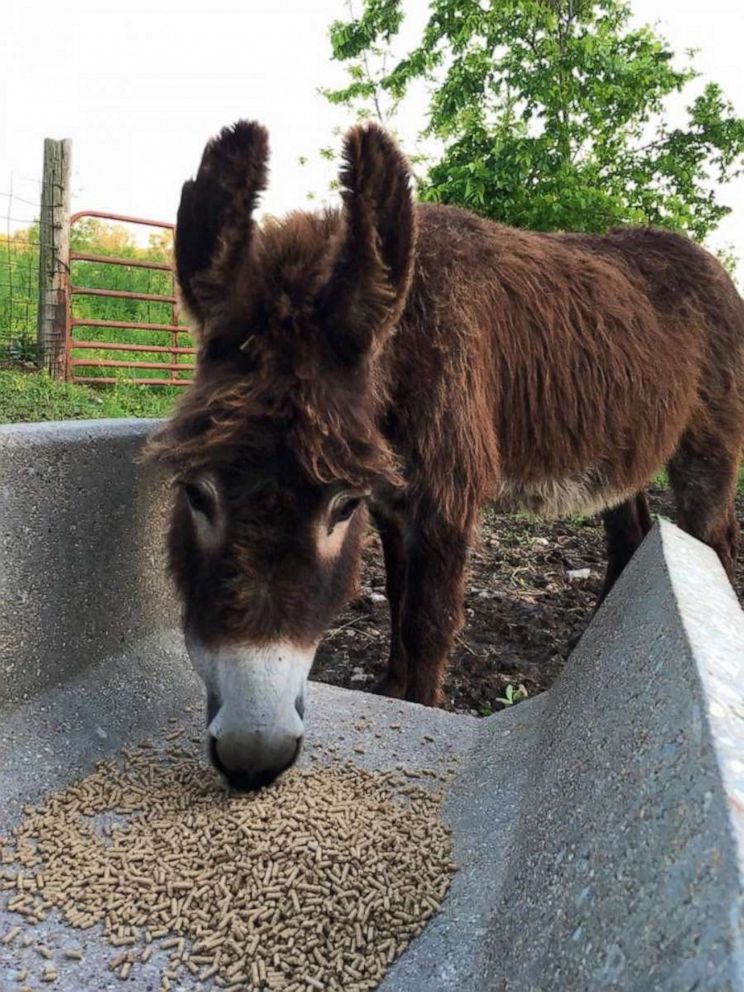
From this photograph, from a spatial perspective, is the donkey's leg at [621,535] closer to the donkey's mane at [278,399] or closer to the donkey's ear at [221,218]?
the donkey's mane at [278,399]

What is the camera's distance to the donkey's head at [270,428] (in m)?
1.78

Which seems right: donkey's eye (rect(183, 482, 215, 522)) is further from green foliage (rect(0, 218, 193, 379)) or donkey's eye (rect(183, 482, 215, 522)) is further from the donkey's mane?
green foliage (rect(0, 218, 193, 379))

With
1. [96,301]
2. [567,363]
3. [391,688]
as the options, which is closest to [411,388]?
[567,363]

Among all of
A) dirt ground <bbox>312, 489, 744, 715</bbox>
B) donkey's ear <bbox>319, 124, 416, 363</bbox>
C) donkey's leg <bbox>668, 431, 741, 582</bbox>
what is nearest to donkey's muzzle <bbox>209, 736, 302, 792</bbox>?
donkey's ear <bbox>319, 124, 416, 363</bbox>

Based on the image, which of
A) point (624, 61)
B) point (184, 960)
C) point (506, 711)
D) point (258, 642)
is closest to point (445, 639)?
point (506, 711)

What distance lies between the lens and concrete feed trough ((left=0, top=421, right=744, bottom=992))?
841 mm

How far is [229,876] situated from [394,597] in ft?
5.71

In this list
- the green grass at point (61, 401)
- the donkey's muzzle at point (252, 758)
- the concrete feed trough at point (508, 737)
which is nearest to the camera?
the concrete feed trough at point (508, 737)

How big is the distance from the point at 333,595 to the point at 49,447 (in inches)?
41.9

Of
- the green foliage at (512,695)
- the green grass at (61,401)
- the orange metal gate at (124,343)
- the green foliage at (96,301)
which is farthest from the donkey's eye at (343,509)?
the green foliage at (96,301)

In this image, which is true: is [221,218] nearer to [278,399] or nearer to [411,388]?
[278,399]

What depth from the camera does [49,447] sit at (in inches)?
94.0

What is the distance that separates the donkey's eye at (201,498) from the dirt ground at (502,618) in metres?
1.54

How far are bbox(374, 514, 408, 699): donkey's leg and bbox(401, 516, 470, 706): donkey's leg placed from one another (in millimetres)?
209
